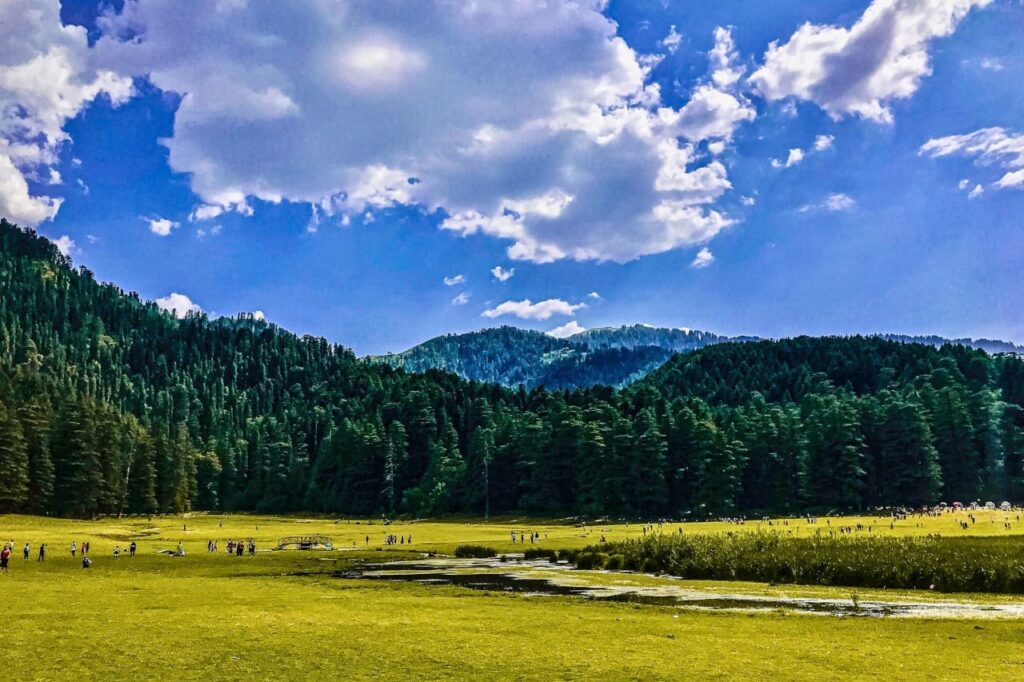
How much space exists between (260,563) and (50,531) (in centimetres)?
4989

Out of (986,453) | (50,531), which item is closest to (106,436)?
(50,531)

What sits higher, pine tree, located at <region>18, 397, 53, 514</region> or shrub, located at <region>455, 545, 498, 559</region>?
pine tree, located at <region>18, 397, 53, 514</region>

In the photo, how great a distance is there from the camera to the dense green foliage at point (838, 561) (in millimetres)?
42375

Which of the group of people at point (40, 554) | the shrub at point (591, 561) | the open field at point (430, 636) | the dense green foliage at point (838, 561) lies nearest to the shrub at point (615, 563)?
the dense green foliage at point (838, 561)

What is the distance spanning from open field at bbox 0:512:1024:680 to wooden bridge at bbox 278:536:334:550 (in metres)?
36.3

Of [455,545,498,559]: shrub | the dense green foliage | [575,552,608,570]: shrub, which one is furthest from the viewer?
[455,545,498,559]: shrub

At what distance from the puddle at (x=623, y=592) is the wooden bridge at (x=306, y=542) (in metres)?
22.9

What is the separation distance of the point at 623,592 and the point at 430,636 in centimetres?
2019

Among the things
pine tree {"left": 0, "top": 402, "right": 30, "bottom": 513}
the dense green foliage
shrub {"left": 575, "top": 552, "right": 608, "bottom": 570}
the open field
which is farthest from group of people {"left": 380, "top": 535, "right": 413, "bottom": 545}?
pine tree {"left": 0, "top": 402, "right": 30, "bottom": 513}

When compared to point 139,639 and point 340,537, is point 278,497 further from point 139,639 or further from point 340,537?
point 139,639

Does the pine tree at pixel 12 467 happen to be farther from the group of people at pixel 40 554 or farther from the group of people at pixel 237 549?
the group of people at pixel 237 549

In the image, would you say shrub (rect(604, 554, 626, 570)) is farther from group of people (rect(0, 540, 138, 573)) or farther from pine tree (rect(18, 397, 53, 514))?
pine tree (rect(18, 397, 53, 514))

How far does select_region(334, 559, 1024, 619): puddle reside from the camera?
3416cm

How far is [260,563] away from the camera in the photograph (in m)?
60.8
